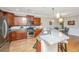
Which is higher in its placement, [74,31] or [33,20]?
[33,20]

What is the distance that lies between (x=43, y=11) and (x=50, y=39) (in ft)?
1.74

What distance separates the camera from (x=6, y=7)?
1841 millimetres

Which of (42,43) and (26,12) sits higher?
(26,12)

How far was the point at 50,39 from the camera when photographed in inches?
75.0

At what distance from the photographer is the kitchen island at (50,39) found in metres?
1.90

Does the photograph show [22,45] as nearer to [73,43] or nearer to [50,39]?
[50,39]

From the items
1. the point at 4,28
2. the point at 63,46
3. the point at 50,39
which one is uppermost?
the point at 4,28

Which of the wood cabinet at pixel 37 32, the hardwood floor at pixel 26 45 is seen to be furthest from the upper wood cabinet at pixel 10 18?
the wood cabinet at pixel 37 32

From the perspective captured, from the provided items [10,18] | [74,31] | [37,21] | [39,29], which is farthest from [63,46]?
[10,18]
